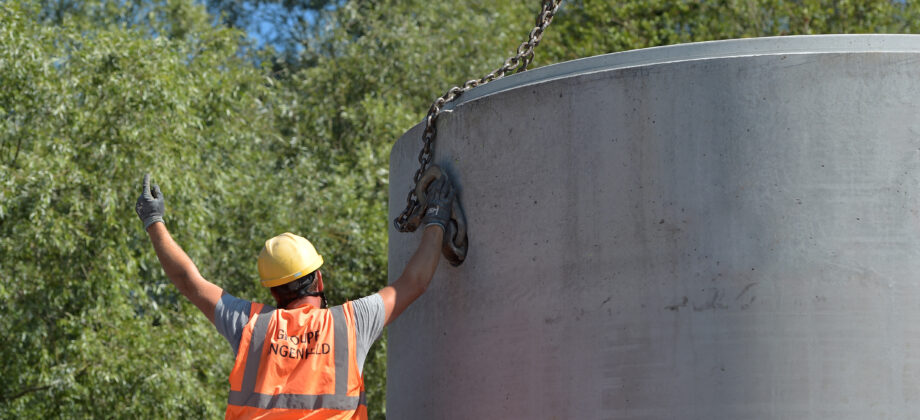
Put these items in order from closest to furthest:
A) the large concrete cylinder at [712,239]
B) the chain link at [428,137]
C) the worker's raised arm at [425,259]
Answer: the large concrete cylinder at [712,239]
the worker's raised arm at [425,259]
the chain link at [428,137]

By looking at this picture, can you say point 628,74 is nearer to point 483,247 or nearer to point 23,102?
point 483,247

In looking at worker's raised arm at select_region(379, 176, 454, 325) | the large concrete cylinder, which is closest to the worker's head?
worker's raised arm at select_region(379, 176, 454, 325)

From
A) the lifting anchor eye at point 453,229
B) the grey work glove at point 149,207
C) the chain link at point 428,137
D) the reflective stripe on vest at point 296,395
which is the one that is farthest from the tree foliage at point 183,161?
the reflective stripe on vest at point 296,395

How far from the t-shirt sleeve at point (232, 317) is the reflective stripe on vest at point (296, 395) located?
0.07 m

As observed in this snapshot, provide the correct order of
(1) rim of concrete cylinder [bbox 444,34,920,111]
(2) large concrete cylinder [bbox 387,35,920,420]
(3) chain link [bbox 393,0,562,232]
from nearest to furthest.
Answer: (2) large concrete cylinder [bbox 387,35,920,420] → (1) rim of concrete cylinder [bbox 444,34,920,111] → (3) chain link [bbox 393,0,562,232]

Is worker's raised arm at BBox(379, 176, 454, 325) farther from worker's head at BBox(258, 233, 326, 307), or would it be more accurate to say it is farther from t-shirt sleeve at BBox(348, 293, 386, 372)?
worker's head at BBox(258, 233, 326, 307)

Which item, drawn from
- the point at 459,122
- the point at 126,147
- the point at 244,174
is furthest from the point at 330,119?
the point at 459,122

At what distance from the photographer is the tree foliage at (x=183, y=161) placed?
1213 centimetres

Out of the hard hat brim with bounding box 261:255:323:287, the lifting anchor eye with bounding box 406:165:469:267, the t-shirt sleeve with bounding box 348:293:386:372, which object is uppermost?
the lifting anchor eye with bounding box 406:165:469:267

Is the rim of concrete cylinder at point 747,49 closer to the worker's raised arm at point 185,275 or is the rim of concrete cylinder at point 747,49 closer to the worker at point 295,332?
the worker at point 295,332

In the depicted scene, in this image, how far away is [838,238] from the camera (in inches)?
154

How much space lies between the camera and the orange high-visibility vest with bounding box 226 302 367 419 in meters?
4.15

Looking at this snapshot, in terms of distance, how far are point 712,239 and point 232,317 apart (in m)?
1.70

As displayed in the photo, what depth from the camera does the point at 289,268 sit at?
434 centimetres
